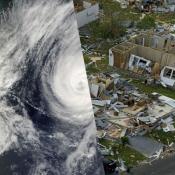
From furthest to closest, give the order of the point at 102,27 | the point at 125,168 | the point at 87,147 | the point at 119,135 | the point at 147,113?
the point at 102,27 → the point at 147,113 → the point at 119,135 → the point at 125,168 → the point at 87,147

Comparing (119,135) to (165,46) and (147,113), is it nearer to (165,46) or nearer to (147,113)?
(147,113)

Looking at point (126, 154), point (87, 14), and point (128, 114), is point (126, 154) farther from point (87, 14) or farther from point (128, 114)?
point (87, 14)

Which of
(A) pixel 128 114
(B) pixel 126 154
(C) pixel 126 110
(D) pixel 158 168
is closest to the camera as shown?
(D) pixel 158 168

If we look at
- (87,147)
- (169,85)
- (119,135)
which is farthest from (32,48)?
(169,85)

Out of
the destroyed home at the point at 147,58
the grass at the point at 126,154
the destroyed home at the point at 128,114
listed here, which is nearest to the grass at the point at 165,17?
the destroyed home at the point at 147,58

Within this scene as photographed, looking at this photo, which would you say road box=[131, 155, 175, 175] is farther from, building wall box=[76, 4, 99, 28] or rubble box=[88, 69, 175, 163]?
building wall box=[76, 4, 99, 28]

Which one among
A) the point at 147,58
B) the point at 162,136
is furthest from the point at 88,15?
the point at 162,136
